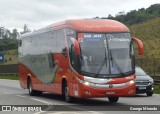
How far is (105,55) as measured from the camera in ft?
62.1

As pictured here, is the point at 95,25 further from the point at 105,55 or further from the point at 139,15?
the point at 139,15

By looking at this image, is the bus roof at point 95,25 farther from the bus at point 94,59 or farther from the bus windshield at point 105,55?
the bus windshield at point 105,55

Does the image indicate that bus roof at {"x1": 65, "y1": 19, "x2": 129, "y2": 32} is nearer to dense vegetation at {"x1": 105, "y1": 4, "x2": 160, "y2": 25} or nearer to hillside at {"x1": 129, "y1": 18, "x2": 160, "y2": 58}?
hillside at {"x1": 129, "y1": 18, "x2": 160, "y2": 58}

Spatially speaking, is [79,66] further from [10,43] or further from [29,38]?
[10,43]

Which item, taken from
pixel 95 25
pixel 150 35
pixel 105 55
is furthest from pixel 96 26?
pixel 150 35

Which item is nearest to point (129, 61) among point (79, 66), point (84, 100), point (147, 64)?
point (79, 66)

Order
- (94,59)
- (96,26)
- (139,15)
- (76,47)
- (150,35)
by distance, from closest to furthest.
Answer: (76,47)
(94,59)
(96,26)
(150,35)
(139,15)

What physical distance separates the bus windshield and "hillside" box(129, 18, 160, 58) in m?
48.8

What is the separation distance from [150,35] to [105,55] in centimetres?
7242

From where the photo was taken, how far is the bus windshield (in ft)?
61.4

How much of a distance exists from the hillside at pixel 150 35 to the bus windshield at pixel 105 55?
48.8m

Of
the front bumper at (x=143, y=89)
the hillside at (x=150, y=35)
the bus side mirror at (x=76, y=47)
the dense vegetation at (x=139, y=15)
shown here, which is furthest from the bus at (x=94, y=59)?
the dense vegetation at (x=139, y=15)

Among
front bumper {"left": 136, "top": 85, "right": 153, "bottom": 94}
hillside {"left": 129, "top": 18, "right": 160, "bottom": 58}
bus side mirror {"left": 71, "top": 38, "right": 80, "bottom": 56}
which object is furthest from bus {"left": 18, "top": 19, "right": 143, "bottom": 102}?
hillside {"left": 129, "top": 18, "right": 160, "bottom": 58}

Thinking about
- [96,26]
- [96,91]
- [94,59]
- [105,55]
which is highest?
[96,26]
